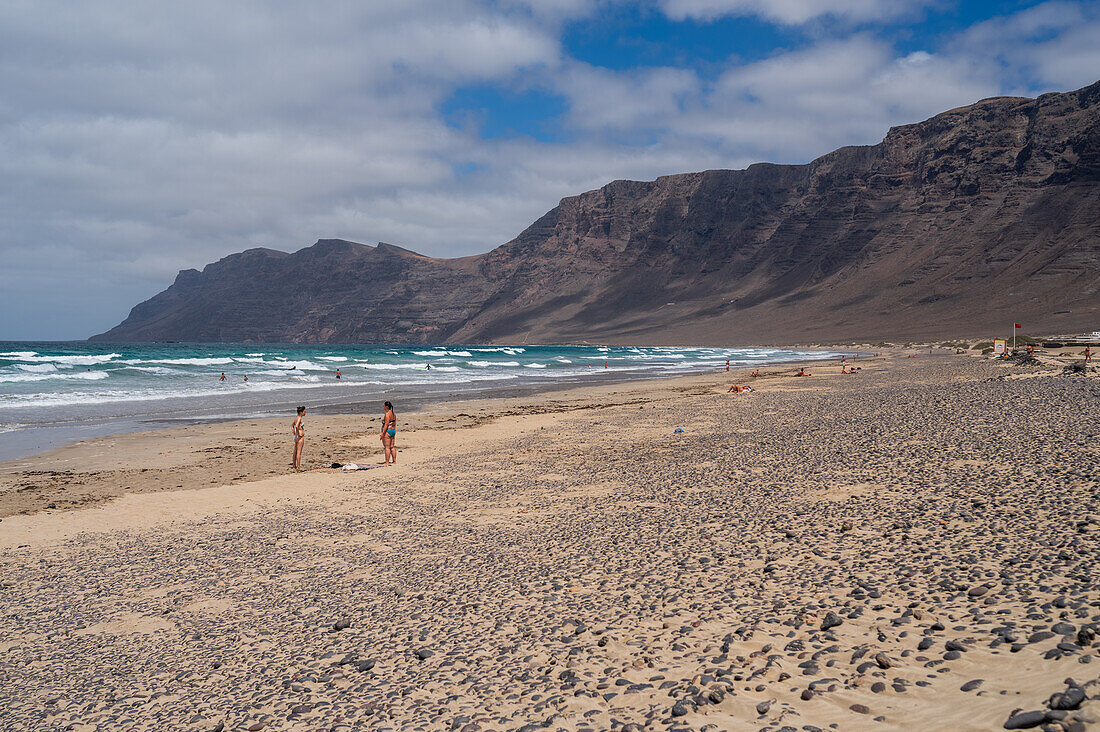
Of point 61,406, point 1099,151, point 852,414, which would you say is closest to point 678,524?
point 852,414

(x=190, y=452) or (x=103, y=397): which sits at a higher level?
(x=103, y=397)

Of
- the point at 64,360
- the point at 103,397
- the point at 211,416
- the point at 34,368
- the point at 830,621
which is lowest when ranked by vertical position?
the point at 211,416

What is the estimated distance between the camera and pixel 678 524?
7719 millimetres

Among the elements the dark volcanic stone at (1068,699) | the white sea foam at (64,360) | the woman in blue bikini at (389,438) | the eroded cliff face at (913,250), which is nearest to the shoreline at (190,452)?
the woman in blue bikini at (389,438)

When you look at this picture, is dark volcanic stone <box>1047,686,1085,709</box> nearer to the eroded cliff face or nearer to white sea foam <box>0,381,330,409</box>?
white sea foam <box>0,381,330,409</box>

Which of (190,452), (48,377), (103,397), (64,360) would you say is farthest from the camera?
(64,360)

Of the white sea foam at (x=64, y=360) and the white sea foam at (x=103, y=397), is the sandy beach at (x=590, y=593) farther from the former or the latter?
the white sea foam at (x=64, y=360)

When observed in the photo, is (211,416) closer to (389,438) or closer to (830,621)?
(389,438)

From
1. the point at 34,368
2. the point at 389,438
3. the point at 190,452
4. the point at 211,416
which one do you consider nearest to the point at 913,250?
the point at 34,368

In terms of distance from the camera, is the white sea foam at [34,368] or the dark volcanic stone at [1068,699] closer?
the dark volcanic stone at [1068,699]

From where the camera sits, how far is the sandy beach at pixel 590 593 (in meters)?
4.03

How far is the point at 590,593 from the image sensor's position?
5.84 metres

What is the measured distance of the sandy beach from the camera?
4.03 meters

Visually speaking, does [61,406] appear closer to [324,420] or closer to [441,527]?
[324,420]
